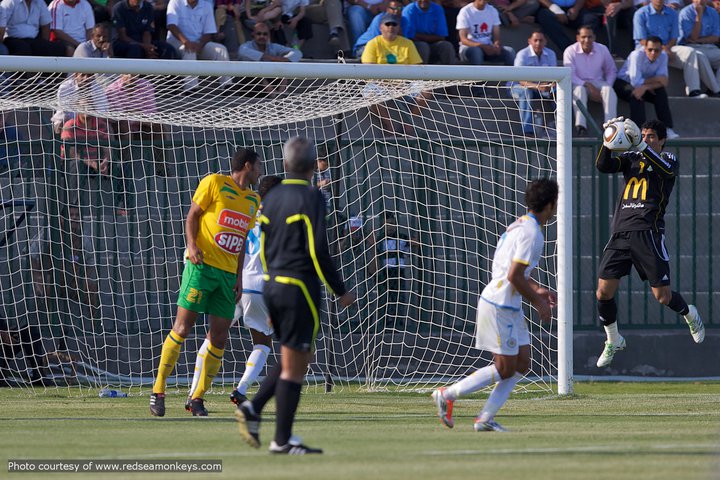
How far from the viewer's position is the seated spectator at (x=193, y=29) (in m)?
16.6

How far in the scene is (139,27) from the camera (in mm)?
16297

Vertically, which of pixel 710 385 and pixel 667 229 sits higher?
pixel 667 229

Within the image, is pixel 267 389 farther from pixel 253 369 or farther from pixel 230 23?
pixel 230 23

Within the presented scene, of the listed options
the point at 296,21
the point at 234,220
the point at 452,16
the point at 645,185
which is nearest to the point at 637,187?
the point at 645,185

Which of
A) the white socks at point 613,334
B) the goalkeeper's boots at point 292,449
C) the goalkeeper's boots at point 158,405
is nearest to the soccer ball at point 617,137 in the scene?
the white socks at point 613,334

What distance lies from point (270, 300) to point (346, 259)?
22.7 feet

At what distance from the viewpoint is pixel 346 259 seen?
46.1 feet

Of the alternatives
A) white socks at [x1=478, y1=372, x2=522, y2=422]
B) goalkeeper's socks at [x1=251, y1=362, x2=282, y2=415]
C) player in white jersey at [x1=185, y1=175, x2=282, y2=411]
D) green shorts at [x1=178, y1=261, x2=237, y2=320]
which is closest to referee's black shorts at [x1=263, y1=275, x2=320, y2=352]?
goalkeeper's socks at [x1=251, y1=362, x2=282, y2=415]

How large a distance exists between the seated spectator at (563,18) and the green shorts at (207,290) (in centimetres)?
981

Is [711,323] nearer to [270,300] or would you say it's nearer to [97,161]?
[97,161]

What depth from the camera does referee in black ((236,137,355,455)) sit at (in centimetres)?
702

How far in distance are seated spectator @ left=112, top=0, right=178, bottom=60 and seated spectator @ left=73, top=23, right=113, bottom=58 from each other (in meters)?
0.61

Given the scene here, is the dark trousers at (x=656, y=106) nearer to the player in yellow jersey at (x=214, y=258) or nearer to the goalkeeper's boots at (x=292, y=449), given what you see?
the player in yellow jersey at (x=214, y=258)

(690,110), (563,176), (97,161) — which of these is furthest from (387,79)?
(690,110)
